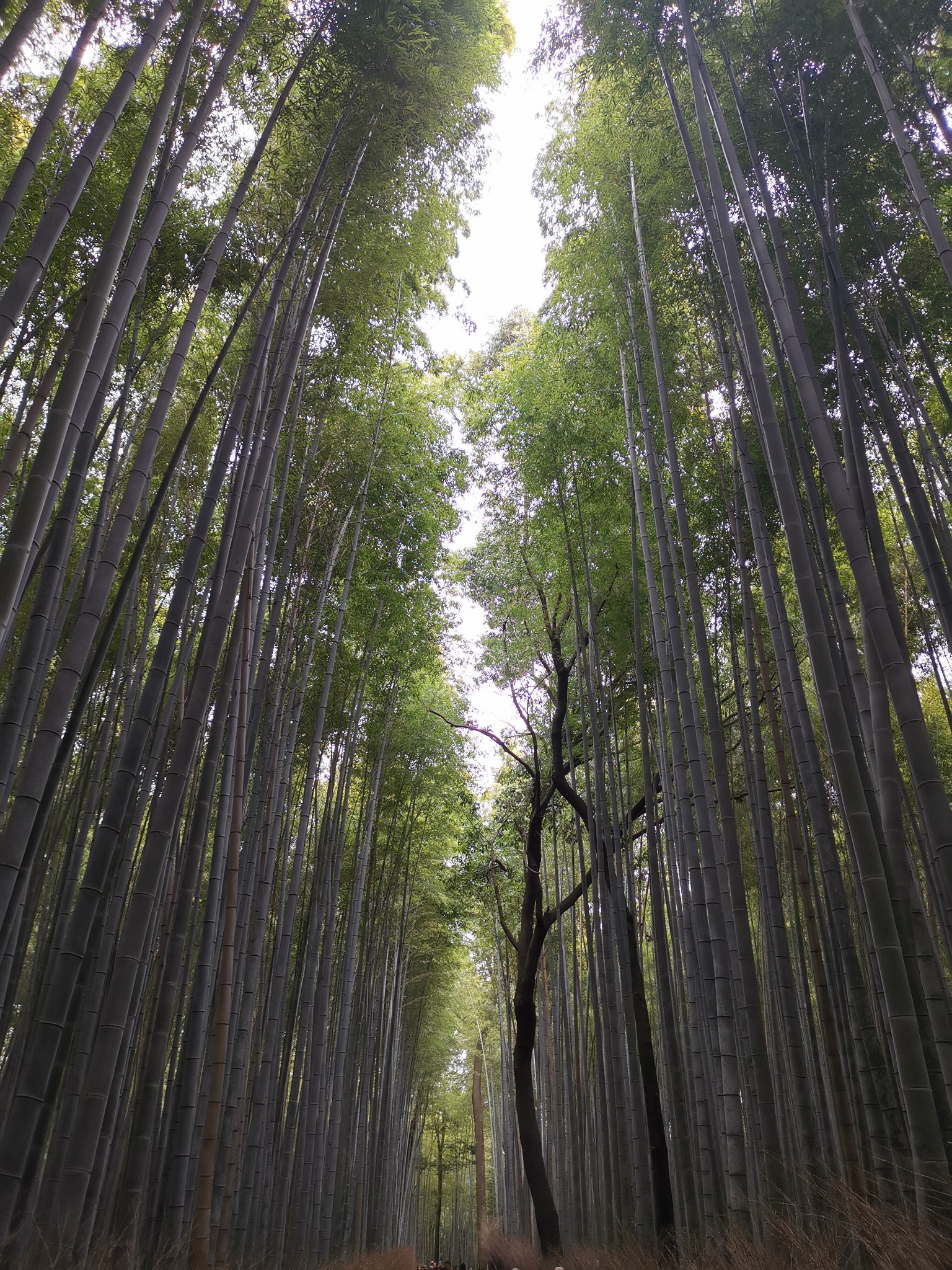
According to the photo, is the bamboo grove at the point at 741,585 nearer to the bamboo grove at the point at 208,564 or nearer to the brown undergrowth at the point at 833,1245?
the brown undergrowth at the point at 833,1245

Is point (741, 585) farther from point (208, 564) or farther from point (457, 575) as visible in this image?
point (457, 575)

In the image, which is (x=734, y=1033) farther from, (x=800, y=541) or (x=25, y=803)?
(x=25, y=803)

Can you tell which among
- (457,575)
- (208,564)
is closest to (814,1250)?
(208,564)

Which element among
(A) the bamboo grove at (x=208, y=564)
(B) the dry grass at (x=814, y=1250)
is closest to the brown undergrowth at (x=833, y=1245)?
(B) the dry grass at (x=814, y=1250)

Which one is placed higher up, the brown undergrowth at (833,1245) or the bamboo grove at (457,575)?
the bamboo grove at (457,575)

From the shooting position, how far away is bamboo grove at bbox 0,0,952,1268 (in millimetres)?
2148

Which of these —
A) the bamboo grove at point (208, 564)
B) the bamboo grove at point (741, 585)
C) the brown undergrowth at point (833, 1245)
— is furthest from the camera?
the bamboo grove at point (741, 585)

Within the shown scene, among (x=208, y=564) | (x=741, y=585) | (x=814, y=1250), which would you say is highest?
(x=208, y=564)

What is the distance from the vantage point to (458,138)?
4.32 metres

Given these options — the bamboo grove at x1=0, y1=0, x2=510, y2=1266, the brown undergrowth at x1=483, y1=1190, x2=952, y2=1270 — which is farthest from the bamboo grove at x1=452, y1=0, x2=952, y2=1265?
the bamboo grove at x1=0, y1=0, x2=510, y2=1266

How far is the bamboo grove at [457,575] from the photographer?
7.05 feet

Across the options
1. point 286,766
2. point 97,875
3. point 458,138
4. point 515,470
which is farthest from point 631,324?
point 97,875

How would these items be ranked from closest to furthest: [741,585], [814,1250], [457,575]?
[814,1250] < [741,585] < [457,575]

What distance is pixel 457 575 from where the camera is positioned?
7.42 m
